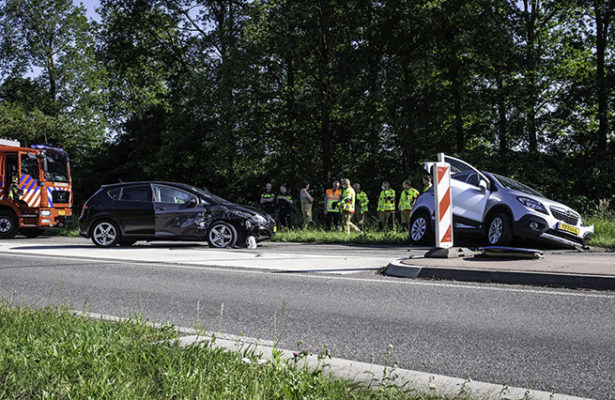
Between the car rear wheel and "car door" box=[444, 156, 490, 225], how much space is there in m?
0.37

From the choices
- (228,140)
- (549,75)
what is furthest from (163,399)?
(549,75)

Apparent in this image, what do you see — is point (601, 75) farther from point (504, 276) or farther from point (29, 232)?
point (29, 232)

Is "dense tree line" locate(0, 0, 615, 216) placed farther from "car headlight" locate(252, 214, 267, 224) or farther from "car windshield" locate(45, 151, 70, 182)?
"car headlight" locate(252, 214, 267, 224)

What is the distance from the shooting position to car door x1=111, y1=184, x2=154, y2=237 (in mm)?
14320

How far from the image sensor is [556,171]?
25.2 metres

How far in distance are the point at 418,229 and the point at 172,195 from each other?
5746 mm

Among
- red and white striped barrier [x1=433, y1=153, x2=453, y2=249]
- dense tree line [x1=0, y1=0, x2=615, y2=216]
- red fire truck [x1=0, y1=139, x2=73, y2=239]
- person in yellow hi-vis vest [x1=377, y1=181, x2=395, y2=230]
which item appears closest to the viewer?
red and white striped barrier [x1=433, y1=153, x2=453, y2=249]

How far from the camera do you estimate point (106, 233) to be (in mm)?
14633

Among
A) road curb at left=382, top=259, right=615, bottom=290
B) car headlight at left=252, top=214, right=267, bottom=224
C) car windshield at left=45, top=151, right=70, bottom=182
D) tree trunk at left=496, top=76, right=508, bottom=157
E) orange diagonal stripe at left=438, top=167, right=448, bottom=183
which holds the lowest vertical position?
road curb at left=382, top=259, right=615, bottom=290

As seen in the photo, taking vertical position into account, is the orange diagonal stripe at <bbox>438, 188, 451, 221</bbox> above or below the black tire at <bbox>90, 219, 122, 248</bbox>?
above

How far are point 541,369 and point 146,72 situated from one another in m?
35.4

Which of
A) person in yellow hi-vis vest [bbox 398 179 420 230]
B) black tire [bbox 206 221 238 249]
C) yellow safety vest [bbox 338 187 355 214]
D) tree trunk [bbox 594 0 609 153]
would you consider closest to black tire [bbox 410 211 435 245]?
person in yellow hi-vis vest [bbox 398 179 420 230]

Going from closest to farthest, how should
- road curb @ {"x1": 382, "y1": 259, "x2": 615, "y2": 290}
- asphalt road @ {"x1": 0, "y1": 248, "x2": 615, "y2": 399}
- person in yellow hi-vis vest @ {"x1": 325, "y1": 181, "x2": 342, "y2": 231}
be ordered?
asphalt road @ {"x1": 0, "y1": 248, "x2": 615, "y2": 399} → road curb @ {"x1": 382, "y1": 259, "x2": 615, "y2": 290} → person in yellow hi-vis vest @ {"x1": 325, "y1": 181, "x2": 342, "y2": 231}

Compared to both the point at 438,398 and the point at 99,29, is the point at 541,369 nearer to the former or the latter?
the point at 438,398
